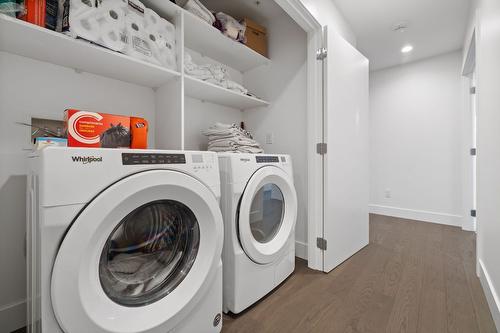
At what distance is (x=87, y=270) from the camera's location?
2.11 feet

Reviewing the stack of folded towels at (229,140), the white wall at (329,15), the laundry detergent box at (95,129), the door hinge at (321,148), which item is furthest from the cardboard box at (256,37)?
the laundry detergent box at (95,129)

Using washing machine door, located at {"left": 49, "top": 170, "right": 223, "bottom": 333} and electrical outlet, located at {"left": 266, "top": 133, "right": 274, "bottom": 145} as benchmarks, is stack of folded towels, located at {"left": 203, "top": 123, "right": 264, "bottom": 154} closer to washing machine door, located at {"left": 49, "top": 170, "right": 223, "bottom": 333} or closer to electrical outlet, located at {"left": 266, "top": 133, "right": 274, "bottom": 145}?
electrical outlet, located at {"left": 266, "top": 133, "right": 274, "bottom": 145}

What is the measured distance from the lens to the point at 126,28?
1112mm

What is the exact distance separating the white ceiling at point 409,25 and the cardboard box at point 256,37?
0.70 metres

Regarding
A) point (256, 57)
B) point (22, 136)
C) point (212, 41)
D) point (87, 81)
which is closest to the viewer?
point (22, 136)

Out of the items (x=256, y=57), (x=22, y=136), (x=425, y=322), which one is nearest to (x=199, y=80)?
(x=256, y=57)

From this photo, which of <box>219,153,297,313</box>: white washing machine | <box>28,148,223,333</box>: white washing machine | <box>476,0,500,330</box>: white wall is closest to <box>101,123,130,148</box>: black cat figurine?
<box>28,148,223,333</box>: white washing machine

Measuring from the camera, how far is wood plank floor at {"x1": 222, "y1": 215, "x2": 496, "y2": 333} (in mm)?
1116

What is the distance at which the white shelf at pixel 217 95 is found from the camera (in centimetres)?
147

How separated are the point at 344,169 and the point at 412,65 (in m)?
2.52

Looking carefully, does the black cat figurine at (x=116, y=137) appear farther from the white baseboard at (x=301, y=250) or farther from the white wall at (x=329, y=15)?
the white baseboard at (x=301, y=250)

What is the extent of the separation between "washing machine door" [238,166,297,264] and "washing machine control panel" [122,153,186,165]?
44 cm

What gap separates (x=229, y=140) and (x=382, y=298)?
1447mm

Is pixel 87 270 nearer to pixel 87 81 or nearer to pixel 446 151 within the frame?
pixel 87 81
